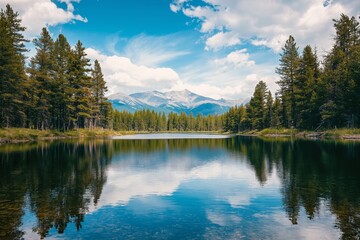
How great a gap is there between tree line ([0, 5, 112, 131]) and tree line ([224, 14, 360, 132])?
60.6 m

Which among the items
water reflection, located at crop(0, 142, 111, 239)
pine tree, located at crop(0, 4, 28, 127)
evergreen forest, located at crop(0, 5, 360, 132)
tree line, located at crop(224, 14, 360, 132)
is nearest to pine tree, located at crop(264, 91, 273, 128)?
tree line, located at crop(224, 14, 360, 132)

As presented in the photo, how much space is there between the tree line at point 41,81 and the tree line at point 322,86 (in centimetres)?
6059

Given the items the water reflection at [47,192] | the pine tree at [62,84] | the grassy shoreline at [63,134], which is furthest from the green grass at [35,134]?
the water reflection at [47,192]

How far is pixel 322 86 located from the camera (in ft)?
231

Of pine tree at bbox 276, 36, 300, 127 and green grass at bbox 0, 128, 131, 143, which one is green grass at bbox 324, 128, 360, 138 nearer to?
pine tree at bbox 276, 36, 300, 127

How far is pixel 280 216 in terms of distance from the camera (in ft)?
40.5

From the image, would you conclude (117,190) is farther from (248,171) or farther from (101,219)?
(248,171)

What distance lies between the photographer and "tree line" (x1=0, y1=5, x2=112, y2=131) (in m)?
56.7

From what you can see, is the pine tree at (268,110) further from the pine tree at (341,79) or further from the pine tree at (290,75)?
the pine tree at (341,79)

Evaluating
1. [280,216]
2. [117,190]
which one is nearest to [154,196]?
[117,190]

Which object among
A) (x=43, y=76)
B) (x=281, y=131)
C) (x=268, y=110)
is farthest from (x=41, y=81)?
(x=268, y=110)

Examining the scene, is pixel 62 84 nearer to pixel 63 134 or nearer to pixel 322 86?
pixel 63 134

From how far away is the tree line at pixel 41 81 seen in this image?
56.7 meters

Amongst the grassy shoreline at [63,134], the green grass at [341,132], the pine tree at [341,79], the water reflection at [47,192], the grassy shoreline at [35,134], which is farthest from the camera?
the pine tree at [341,79]
